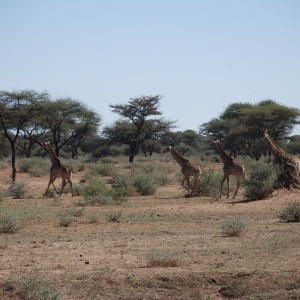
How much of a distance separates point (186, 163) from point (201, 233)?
383 inches

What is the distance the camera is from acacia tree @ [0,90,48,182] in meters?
31.4

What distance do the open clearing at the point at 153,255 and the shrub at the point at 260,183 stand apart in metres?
2.27

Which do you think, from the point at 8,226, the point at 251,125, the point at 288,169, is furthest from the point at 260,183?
the point at 251,125

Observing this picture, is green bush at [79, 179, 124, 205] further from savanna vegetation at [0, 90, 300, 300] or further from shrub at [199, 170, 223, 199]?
shrub at [199, 170, 223, 199]

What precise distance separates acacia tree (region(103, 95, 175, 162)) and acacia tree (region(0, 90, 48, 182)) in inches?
681

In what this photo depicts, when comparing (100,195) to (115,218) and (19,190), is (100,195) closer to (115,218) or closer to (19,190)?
(19,190)

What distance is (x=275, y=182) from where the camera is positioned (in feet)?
72.6

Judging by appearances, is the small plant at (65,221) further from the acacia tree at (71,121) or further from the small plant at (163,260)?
the acacia tree at (71,121)

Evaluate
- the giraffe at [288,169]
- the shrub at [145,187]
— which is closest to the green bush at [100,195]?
the shrub at [145,187]

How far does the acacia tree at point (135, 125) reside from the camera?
5216 centimetres

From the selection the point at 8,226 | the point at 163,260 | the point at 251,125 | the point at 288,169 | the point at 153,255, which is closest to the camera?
the point at 163,260

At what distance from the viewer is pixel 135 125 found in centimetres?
5544

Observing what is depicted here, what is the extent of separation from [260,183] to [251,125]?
26.6m

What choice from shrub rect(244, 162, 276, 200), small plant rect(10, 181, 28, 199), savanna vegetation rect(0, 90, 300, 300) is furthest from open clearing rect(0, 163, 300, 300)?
small plant rect(10, 181, 28, 199)
